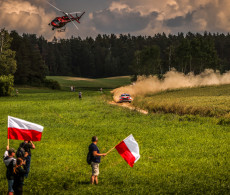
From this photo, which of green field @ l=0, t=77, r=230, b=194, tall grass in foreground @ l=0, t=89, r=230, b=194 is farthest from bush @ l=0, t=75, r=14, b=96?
tall grass in foreground @ l=0, t=89, r=230, b=194

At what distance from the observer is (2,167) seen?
16078 millimetres

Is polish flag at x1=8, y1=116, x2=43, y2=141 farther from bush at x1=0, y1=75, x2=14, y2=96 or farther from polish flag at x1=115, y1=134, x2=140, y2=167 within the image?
bush at x1=0, y1=75, x2=14, y2=96

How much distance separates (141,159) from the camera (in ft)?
58.5

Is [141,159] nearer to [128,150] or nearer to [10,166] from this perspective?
[128,150]

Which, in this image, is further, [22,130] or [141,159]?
[141,159]

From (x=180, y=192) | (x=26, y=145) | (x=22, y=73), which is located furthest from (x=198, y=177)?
(x=22, y=73)

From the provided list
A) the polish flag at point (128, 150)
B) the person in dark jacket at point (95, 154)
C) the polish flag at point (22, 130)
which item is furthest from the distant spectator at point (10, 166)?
the polish flag at point (128, 150)

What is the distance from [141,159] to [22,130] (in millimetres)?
7589

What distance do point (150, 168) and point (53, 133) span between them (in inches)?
490

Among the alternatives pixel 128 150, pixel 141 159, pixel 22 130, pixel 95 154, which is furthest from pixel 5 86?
pixel 128 150

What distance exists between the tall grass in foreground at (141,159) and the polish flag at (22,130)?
208 cm

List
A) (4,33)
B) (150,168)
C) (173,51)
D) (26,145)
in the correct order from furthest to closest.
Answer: (173,51)
(4,33)
(150,168)
(26,145)

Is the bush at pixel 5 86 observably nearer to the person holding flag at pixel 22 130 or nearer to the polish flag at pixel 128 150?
the person holding flag at pixel 22 130

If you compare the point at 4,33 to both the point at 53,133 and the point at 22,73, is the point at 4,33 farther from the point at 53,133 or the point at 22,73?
the point at 53,133
